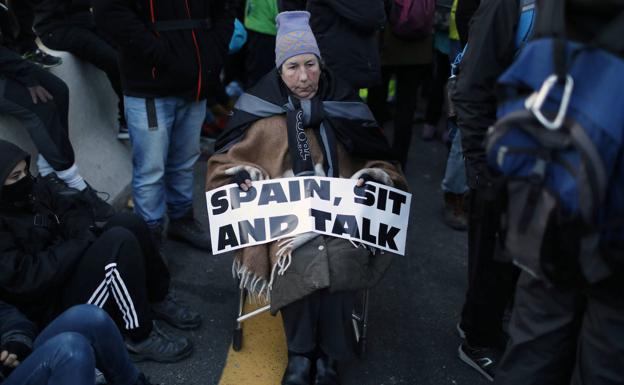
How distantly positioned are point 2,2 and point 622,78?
379cm

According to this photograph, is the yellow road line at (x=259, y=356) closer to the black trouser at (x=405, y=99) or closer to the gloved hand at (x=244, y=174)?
the gloved hand at (x=244, y=174)

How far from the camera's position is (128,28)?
11.5 ft

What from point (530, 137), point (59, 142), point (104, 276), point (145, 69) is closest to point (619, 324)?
point (530, 137)

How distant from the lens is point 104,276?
9.86 feet

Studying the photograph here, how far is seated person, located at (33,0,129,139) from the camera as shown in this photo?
15.0ft

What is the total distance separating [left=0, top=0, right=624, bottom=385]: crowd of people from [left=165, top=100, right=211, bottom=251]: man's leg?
0.01 m

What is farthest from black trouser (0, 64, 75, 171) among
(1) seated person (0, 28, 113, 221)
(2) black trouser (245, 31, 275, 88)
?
(2) black trouser (245, 31, 275, 88)

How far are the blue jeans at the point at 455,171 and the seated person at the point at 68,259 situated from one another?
2.16 metres

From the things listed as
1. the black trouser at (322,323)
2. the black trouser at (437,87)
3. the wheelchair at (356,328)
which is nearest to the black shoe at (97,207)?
the wheelchair at (356,328)

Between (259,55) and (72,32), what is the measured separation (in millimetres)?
1517

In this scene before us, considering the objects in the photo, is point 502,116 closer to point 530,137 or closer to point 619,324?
point 530,137

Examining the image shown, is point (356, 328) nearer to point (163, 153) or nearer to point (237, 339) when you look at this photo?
point (237, 339)

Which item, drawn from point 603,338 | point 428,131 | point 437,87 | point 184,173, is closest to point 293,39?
point 184,173

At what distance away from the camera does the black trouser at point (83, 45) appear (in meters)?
4.61
